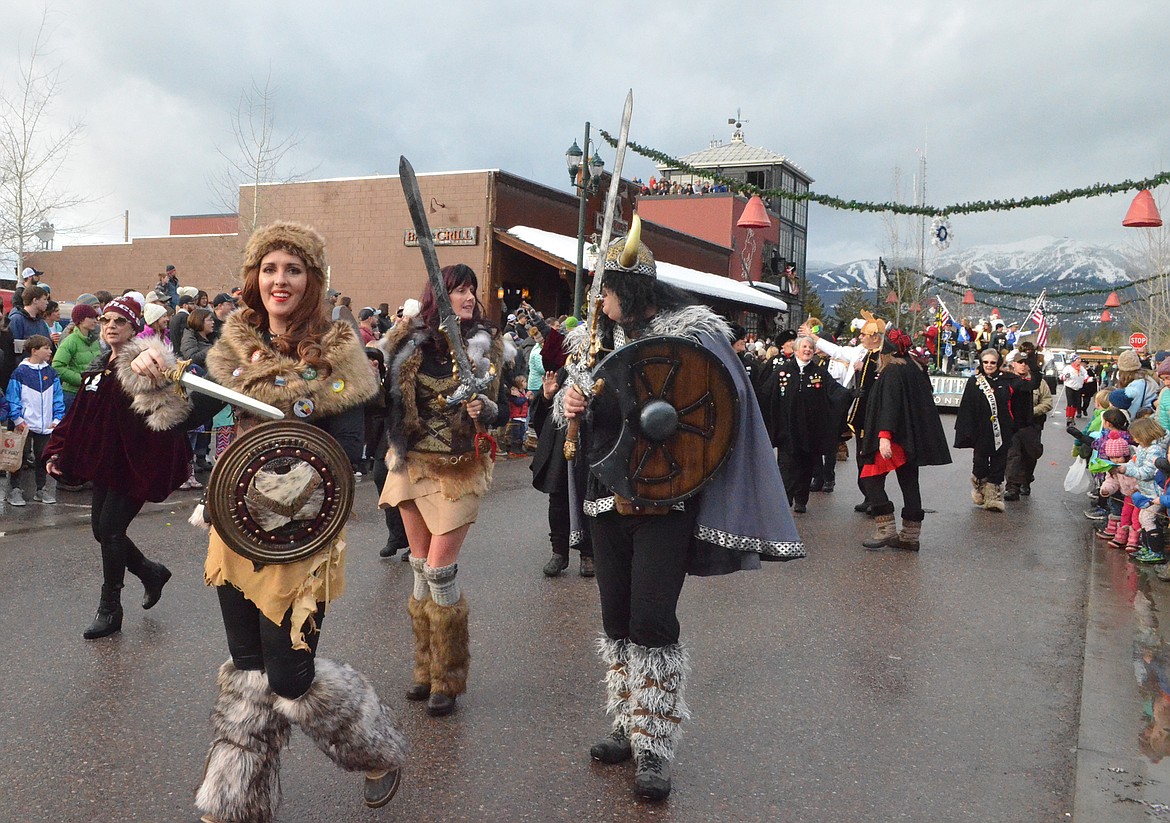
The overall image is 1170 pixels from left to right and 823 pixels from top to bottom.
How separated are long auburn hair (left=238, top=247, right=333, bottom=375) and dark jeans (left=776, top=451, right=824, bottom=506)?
303 inches

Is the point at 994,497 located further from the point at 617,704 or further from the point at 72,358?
the point at 72,358

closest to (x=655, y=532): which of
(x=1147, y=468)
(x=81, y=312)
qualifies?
(x=1147, y=468)

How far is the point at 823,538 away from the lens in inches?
348

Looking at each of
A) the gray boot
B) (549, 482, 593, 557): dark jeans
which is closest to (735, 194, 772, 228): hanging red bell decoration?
(549, 482, 593, 557): dark jeans

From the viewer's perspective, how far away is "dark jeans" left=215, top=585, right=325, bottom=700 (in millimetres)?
2928

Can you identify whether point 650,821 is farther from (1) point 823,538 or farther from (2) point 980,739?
(1) point 823,538

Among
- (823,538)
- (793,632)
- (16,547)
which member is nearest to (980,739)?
(793,632)

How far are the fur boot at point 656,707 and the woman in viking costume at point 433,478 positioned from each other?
0.99m

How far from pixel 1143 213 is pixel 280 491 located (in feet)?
38.9

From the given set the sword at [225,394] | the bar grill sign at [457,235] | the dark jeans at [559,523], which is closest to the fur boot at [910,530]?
the dark jeans at [559,523]

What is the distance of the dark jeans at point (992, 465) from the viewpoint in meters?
10.8

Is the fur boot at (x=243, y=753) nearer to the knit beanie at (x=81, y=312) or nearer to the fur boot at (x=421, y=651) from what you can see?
the fur boot at (x=421, y=651)

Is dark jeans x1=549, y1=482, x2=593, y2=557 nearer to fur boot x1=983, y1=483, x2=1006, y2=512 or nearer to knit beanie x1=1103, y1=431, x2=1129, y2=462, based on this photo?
knit beanie x1=1103, y1=431, x2=1129, y2=462

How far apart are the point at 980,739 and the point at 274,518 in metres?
3.20
